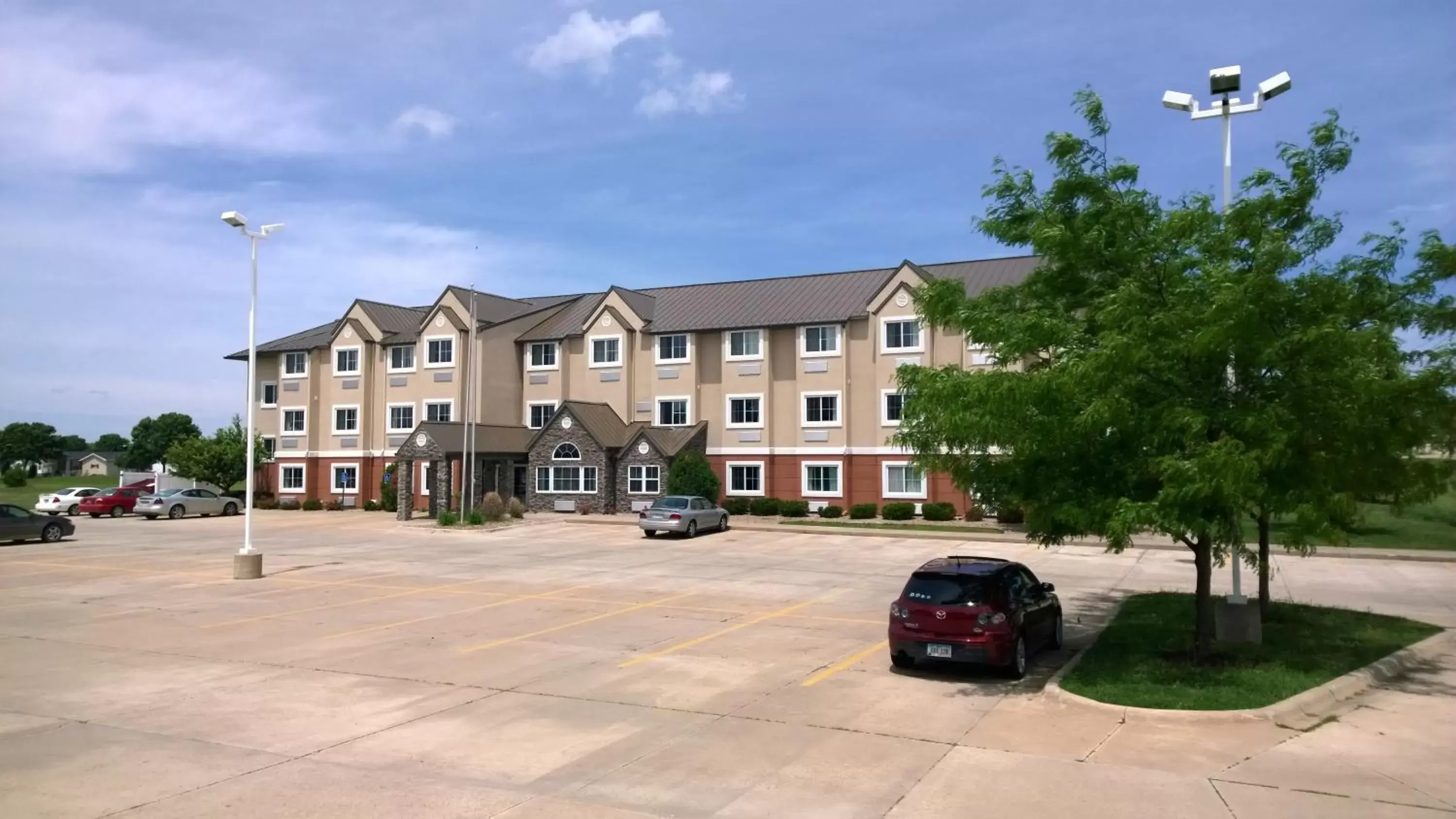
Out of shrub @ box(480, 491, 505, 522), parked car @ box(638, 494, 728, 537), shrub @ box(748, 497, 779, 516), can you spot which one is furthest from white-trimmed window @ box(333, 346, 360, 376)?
parked car @ box(638, 494, 728, 537)

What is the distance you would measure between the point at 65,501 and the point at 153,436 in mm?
111669

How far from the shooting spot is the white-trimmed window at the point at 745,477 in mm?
46188

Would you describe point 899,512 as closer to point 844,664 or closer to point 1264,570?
point 1264,570

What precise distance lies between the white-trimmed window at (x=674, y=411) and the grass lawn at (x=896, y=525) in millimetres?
7984

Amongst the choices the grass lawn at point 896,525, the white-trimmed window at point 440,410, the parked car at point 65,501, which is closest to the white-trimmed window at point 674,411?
the grass lawn at point 896,525

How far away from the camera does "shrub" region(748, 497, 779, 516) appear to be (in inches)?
1748

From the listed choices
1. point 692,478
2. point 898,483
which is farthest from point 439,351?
point 898,483

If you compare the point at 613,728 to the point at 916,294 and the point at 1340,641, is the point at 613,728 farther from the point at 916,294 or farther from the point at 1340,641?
the point at 1340,641

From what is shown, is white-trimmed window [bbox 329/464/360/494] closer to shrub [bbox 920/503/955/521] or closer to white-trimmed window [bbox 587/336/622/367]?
white-trimmed window [bbox 587/336/622/367]

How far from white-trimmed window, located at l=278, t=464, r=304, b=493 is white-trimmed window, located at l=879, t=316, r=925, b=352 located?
33.2 m

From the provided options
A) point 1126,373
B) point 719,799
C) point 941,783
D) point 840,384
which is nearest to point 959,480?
point 1126,373

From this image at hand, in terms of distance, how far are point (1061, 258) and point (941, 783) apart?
24.4ft

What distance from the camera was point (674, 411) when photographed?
48.6 metres

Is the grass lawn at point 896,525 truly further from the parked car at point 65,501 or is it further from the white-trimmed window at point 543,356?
the parked car at point 65,501
